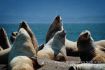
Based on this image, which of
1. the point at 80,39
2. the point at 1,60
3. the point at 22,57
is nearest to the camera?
the point at 22,57

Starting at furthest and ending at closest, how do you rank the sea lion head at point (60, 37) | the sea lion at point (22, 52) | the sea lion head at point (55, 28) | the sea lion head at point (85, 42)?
the sea lion head at point (55, 28) → the sea lion head at point (60, 37) → the sea lion head at point (85, 42) → the sea lion at point (22, 52)

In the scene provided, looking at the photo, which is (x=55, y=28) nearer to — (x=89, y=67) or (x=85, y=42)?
(x=85, y=42)

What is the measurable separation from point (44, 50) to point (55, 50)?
0.40 m

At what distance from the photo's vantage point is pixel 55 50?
52.3 ft

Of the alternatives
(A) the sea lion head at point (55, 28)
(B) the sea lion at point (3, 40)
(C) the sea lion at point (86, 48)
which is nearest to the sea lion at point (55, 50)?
(C) the sea lion at point (86, 48)

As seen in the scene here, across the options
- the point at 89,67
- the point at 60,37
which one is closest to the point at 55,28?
the point at 60,37

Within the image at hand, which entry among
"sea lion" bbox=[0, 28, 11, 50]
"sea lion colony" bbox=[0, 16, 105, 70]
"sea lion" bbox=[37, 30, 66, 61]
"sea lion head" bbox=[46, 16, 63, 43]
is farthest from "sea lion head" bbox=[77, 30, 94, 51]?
"sea lion" bbox=[0, 28, 11, 50]

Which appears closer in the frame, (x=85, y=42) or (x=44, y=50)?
(x=85, y=42)

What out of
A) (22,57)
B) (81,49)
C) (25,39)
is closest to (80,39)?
(81,49)

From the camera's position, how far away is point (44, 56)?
15.2m

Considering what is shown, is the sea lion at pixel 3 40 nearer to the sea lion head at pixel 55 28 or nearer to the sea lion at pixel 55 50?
the sea lion head at pixel 55 28

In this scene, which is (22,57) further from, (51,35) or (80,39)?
(51,35)

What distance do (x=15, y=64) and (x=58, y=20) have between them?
24.6ft

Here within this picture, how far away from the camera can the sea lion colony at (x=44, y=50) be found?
1227 centimetres
